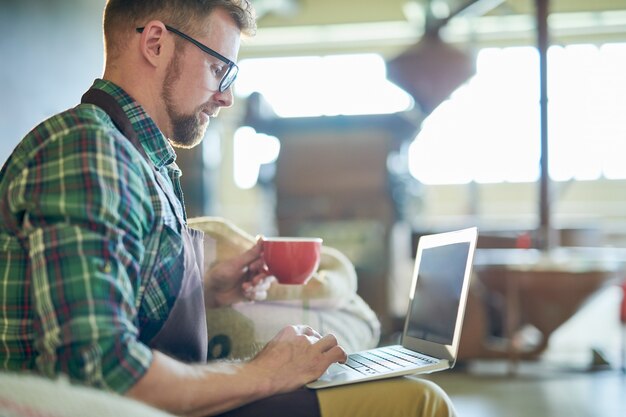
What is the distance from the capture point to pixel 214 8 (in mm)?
1344

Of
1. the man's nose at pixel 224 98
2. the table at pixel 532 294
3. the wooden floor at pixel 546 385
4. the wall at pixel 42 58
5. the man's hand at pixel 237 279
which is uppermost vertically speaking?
the wall at pixel 42 58

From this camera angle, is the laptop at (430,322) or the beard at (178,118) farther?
the beard at (178,118)

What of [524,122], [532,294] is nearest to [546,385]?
[532,294]

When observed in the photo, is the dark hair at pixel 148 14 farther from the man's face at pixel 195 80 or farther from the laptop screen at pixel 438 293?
the laptop screen at pixel 438 293

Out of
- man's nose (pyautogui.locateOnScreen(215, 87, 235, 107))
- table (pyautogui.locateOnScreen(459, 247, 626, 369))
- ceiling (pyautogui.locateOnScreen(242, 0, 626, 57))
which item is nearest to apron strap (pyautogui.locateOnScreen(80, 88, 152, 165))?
man's nose (pyautogui.locateOnScreen(215, 87, 235, 107))

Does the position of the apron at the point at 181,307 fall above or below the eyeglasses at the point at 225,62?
below

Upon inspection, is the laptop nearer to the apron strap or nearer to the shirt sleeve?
the shirt sleeve

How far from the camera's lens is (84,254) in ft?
3.00

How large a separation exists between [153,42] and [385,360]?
0.71 meters

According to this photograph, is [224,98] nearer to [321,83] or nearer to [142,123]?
[142,123]

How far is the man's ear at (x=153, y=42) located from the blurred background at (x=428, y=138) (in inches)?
56.1

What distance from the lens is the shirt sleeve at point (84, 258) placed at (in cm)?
90

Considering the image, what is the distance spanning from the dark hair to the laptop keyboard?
0.67 metres

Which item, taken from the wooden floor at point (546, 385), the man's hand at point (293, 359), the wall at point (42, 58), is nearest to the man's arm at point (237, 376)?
the man's hand at point (293, 359)
